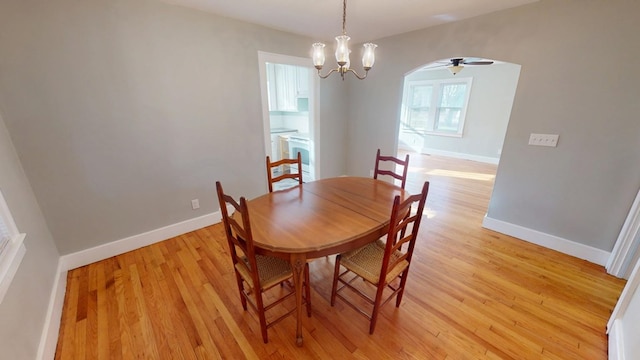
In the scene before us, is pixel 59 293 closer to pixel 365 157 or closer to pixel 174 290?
pixel 174 290

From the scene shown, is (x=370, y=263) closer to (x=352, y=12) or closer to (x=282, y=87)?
(x=352, y=12)

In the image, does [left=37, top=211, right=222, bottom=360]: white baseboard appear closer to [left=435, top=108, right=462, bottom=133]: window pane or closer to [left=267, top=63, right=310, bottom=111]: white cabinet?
[left=267, top=63, right=310, bottom=111]: white cabinet

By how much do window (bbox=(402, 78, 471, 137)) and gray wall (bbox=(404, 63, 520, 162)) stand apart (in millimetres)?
168

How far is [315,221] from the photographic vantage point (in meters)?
1.53

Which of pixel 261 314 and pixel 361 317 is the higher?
pixel 261 314

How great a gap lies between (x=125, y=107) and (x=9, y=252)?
138 cm

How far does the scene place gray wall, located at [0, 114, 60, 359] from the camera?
1157mm

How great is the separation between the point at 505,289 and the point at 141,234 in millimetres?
3528

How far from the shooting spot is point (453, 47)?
273 cm

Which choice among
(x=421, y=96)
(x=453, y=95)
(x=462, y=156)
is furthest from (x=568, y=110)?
(x=421, y=96)

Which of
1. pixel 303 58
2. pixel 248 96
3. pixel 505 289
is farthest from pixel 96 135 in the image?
pixel 505 289

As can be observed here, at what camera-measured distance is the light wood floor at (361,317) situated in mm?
1483

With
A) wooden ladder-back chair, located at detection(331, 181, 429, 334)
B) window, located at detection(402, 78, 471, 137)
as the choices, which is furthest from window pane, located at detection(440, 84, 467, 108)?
wooden ladder-back chair, located at detection(331, 181, 429, 334)

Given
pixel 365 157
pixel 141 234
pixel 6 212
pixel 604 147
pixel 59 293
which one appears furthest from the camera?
pixel 365 157
